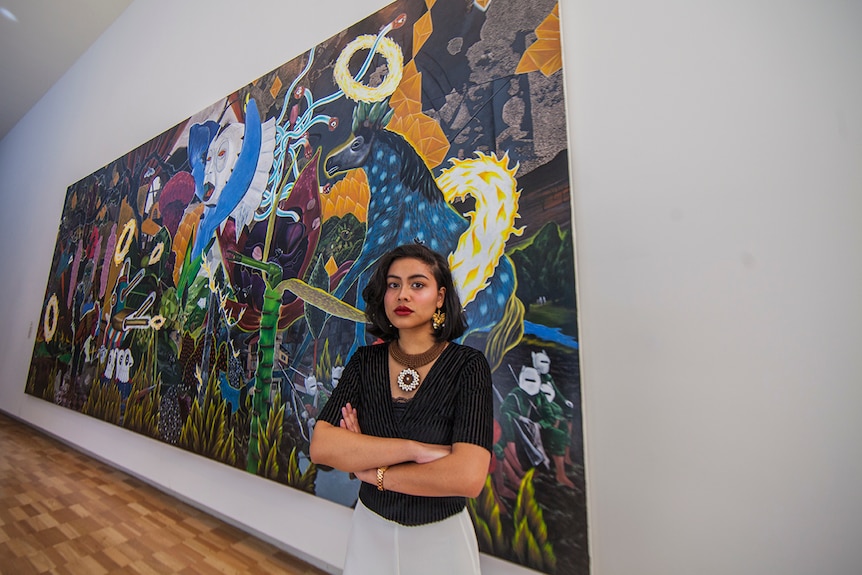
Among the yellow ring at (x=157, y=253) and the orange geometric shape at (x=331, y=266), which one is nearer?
the orange geometric shape at (x=331, y=266)

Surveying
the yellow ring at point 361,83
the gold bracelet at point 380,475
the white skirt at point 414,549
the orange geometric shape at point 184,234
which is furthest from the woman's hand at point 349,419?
the orange geometric shape at point 184,234

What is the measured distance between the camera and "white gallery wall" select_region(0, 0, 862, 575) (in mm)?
951

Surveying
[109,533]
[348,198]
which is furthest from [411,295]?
[109,533]

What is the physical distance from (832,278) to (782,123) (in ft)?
1.50

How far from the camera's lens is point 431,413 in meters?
0.94

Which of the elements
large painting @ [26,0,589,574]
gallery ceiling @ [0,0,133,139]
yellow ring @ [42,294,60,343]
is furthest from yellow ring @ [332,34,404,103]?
gallery ceiling @ [0,0,133,139]

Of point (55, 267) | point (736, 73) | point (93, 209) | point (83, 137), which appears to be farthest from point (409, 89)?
point (83, 137)

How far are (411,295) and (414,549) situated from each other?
0.61 meters

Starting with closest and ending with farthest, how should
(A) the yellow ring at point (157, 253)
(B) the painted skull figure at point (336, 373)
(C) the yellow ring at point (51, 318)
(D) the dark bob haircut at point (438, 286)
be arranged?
1. (D) the dark bob haircut at point (438, 286)
2. (B) the painted skull figure at point (336, 373)
3. (A) the yellow ring at point (157, 253)
4. (C) the yellow ring at point (51, 318)

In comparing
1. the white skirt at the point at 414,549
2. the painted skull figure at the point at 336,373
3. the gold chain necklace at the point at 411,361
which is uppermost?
the gold chain necklace at the point at 411,361

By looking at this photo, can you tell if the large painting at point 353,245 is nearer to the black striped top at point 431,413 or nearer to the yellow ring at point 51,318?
the black striped top at point 431,413

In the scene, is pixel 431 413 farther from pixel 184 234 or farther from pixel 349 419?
pixel 184 234

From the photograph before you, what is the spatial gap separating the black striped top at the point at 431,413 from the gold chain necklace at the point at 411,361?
21mm

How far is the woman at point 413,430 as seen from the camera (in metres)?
0.88
